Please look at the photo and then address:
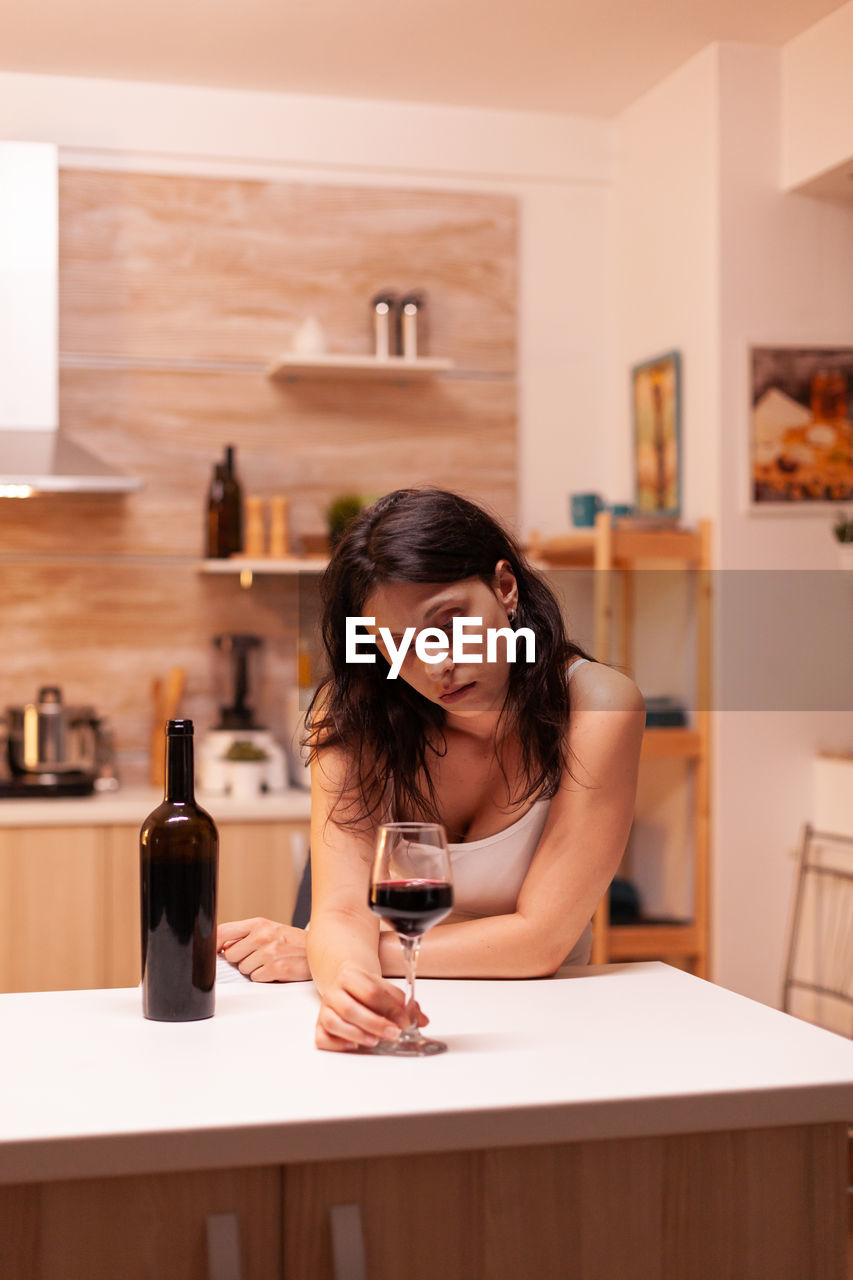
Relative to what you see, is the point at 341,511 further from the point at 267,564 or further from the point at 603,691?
the point at 603,691

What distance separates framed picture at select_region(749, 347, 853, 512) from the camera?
3.46 m

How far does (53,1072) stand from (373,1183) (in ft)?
0.91

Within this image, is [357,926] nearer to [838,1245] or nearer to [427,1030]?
[427,1030]

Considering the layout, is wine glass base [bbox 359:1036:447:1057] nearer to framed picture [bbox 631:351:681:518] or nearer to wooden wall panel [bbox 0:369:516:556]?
framed picture [bbox 631:351:681:518]

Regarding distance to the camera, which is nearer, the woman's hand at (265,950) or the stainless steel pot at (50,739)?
the woman's hand at (265,950)

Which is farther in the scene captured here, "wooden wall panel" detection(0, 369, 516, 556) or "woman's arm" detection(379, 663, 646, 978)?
"wooden wall panel" detection(0, 369, 516, 556)

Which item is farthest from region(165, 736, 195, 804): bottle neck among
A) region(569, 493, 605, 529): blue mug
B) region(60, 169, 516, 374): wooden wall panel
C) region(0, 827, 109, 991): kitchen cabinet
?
region(60, 169, 516, 374): wooden wall panel

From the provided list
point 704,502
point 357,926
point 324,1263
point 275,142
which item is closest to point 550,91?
point 275,142

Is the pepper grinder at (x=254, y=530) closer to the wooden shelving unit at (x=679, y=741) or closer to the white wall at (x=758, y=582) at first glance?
the wooden shelving unit at (x=679, y=741)

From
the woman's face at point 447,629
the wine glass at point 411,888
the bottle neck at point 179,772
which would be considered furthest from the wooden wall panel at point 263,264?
the wine glass at point 411,888

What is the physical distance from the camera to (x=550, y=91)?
3801 millimetres

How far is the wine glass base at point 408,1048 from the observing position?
3.75 ft

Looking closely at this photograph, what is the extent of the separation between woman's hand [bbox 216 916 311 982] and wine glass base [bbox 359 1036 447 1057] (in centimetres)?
37

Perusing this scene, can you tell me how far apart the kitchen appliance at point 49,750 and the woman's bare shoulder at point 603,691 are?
6.92 feet
